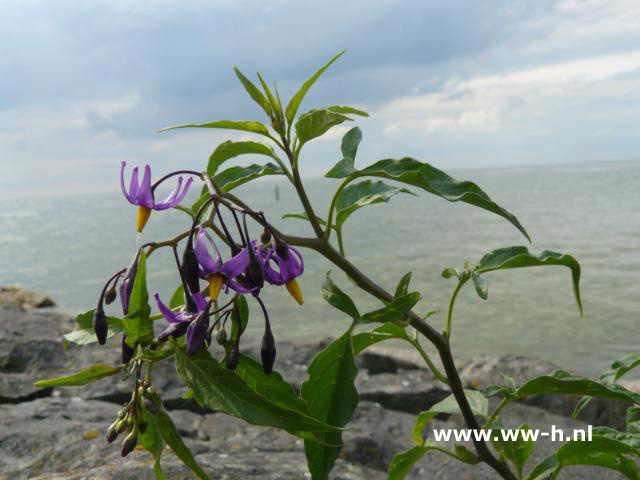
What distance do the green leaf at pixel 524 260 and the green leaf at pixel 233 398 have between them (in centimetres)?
91

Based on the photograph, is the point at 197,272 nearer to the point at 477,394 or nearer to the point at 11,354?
the point at 477,394

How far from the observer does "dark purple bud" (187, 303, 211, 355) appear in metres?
1.12

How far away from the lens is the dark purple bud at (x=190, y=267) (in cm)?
112

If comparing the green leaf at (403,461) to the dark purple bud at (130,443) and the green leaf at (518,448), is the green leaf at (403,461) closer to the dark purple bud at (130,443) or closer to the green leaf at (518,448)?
the green leaf at (518,448)

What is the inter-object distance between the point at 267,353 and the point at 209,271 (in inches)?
10.3

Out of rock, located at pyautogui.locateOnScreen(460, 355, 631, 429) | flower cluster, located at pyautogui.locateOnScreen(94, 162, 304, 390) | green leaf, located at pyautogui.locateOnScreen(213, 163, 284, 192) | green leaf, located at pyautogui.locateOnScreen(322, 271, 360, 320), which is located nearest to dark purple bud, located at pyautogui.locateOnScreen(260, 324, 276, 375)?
flower cluster, located at pyautogui.locateOnScreen(94, 162, 304, 390)

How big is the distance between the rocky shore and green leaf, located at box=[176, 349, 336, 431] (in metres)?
1.48

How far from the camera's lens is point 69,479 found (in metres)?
2.36

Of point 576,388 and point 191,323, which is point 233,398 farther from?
point 576,388

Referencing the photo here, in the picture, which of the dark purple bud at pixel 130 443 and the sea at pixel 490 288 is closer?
the dark purple bud at pixel 130 443

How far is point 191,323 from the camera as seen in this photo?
1.16m

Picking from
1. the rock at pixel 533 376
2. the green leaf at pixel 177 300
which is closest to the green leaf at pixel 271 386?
the green leaf at pixel 177 300

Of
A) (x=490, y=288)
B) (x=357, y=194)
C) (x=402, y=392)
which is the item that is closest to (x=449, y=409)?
(x=357, y=194)

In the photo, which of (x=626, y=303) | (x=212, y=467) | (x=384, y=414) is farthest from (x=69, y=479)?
(x=626, y=303)
